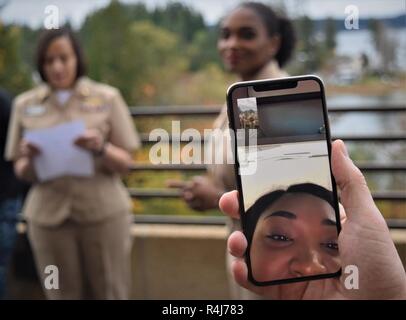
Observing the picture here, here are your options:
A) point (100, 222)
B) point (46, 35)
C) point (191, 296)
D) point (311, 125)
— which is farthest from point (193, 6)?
point (311, 125)

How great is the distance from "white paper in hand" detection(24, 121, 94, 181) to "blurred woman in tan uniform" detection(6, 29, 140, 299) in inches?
1.0

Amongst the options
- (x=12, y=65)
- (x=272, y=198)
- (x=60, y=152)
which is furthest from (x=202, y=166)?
(x=272, y=198)

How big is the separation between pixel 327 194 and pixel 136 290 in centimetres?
223

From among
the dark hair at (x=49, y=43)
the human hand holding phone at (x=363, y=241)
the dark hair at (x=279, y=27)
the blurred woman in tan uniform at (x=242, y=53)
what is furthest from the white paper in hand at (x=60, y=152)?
the human hand holding phone at (x=363, y=241)

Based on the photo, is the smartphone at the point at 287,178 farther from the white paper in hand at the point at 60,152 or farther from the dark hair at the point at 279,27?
the white paper in hand at the point at 60,152

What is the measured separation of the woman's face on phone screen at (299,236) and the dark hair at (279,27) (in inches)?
36.0

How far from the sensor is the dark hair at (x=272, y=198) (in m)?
0.99

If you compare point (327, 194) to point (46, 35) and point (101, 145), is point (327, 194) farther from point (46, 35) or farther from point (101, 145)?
point (46, 35)

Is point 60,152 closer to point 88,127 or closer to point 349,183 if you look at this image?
point 88,127

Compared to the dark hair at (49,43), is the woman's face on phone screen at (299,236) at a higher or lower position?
lower

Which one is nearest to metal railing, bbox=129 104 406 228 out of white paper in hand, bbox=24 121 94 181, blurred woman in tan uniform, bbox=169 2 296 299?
white paper in hand, bbox=24 121 94 181

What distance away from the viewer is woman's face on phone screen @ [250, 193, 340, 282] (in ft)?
3.26

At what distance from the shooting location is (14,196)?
240cm

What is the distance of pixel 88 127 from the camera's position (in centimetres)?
215
